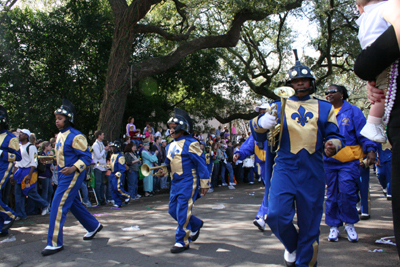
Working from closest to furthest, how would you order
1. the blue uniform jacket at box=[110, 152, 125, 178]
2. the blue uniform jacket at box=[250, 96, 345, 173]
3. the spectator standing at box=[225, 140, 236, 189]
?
the blue uniform jacket at box=[250, 96, 345, 173]
the blue uniform jacket at box=[110, 152, 125, 178]
the spectator standing at box=[225, 140, 236, 189]

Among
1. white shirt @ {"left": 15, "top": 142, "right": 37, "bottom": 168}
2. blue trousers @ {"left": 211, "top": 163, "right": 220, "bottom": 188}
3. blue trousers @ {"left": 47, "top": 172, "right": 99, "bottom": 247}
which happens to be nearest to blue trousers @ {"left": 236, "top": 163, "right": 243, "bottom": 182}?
blue trousers @ {"left": 211, "top": 163, "right": 220, "bottom": 188}

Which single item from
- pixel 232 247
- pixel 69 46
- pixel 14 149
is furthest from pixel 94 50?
pixel 232 247

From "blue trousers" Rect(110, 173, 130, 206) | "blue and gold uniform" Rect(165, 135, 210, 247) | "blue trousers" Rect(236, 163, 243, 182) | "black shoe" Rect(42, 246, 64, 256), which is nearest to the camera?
"black shoe" Rect(42, 246, 64, 256)

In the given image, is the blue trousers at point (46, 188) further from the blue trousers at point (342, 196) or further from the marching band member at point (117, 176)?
the blue trousers at point (342, 196)

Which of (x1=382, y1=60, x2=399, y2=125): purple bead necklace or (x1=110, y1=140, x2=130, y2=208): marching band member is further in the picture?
(x1=110, y1=140, x2=130, y2=208): marching band member

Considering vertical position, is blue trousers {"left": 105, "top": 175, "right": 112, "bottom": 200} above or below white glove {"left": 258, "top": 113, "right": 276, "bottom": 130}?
below

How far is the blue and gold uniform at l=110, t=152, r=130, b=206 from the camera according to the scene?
1051cm

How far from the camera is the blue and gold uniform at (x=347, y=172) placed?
557cm

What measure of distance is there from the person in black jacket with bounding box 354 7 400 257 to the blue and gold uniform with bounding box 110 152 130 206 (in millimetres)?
9277

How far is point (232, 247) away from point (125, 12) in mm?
11485

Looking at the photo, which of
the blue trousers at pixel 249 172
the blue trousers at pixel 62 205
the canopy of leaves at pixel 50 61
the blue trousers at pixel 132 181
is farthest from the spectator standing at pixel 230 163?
the blue trousers at pixel 62 205

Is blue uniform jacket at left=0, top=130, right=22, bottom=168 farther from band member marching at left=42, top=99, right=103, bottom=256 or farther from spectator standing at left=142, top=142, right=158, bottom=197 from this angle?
spectator standing at left=142, top=142, right=158, bottom=197

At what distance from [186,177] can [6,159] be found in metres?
3.64

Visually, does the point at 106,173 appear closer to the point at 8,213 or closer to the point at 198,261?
the point at 8,213
